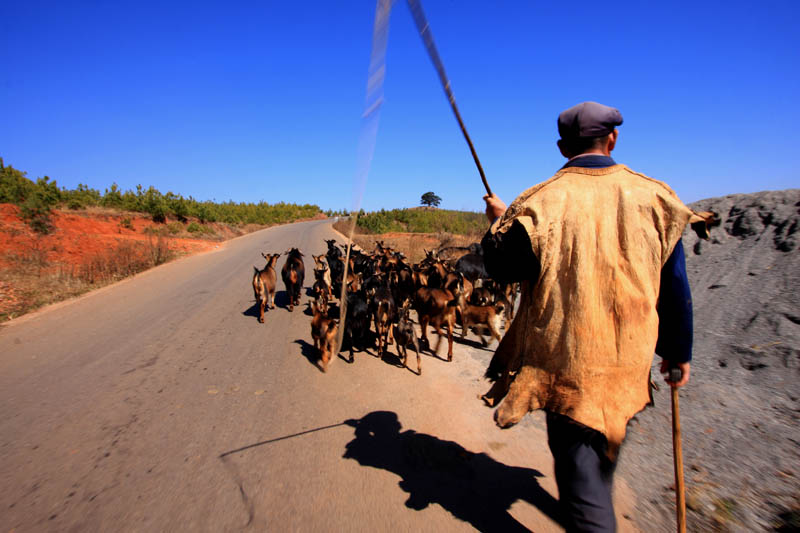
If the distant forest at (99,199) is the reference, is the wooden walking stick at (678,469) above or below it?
below

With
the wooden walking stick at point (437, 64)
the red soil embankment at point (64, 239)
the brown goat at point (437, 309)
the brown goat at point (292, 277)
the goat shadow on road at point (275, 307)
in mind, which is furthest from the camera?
the red soil embankment at point (64, 239)

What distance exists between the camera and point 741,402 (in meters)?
3.45

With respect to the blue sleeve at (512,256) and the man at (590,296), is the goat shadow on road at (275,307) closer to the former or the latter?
the blue sleeve at (512,256)

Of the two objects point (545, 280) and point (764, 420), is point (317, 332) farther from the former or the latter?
point (764, 420)

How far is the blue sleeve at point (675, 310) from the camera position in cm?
173

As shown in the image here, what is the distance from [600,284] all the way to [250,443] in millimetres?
3229

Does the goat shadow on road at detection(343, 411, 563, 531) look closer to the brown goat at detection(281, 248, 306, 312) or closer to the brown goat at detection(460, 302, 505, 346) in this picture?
the brown goat at detection(460, 302, 505, 346)

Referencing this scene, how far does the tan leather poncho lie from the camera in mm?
1588

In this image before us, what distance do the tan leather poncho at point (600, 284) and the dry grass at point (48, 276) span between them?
1081cm

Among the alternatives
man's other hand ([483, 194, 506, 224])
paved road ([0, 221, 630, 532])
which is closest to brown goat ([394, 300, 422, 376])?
paved road ([0, 221, 630, 532])

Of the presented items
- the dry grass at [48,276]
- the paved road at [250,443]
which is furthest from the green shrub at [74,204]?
the paved road at [250,443]

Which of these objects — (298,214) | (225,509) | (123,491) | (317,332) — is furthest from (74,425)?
(298,214)

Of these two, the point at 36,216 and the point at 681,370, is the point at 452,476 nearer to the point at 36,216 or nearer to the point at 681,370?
the point at 681,370

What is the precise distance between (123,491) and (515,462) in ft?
9.94
